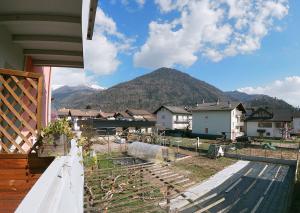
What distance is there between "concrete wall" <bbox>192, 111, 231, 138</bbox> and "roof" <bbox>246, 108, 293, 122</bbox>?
12138 mm

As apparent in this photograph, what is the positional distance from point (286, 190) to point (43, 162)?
1949 centimetres

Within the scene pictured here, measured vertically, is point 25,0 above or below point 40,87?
above

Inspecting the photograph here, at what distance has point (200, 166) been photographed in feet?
84.4

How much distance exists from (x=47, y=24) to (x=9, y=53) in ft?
6.58

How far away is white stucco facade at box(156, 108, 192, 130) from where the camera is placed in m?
70.6

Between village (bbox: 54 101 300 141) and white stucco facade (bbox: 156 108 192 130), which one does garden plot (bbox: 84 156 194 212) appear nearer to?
village (bbox: 54 101 300 141)

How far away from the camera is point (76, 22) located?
5426 millimetres

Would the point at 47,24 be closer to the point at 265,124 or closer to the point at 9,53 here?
the point at 9,53

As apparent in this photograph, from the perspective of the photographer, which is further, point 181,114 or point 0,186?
point 181,114

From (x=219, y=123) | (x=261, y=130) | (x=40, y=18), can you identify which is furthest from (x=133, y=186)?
(x=261, y=130)

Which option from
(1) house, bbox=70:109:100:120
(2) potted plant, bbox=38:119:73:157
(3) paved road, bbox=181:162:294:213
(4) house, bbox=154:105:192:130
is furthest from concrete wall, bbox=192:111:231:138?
(2) potted plant, bbox=38:119:73:157

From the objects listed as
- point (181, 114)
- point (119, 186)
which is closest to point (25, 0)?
point (119, 186)

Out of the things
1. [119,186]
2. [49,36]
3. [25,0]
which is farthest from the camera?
[119,186]

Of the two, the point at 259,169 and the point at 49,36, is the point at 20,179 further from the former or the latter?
the point at 259,169
